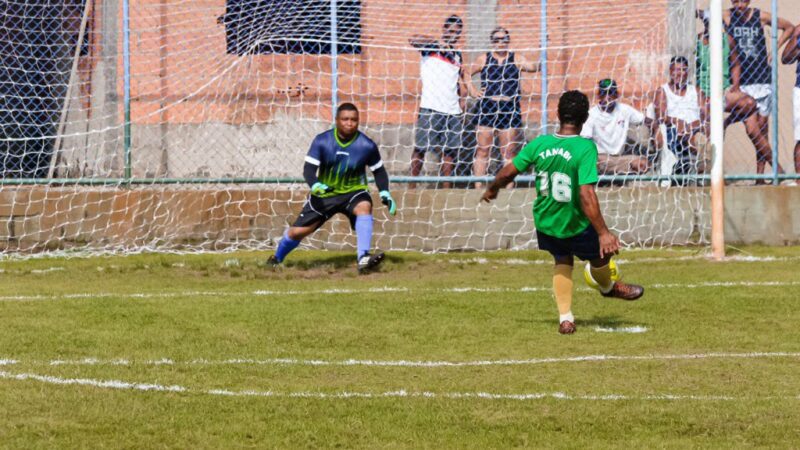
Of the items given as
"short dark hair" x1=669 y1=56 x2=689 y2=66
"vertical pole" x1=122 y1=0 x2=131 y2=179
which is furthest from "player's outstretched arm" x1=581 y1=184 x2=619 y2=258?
"vertical pole" x1=122 y1=0 x2=131 y2=179

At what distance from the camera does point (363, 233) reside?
42.8ft

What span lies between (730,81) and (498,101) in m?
2.71

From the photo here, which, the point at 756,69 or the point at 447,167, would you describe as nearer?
the point at 756,69

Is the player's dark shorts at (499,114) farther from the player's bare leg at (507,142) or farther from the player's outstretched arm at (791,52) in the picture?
the player's outstretched arm at (791,52)

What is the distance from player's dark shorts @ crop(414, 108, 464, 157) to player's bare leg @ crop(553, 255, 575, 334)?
661 centimetres

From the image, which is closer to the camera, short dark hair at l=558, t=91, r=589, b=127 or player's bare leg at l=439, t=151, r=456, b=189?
short dark hair at l=558, t=91, r=589, b=127

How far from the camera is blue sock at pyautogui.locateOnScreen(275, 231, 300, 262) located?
13312mm

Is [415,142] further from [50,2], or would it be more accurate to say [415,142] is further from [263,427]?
[263,427]

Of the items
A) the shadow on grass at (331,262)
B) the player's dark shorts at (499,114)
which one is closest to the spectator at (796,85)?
the player's dark shorts at (499,114)

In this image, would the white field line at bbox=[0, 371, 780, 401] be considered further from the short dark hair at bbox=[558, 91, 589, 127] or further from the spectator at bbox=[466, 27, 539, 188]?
the spectator at bbox=[466, 27, 539, 188]

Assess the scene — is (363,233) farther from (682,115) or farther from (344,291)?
(682,115)

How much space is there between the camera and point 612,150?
52.0ft

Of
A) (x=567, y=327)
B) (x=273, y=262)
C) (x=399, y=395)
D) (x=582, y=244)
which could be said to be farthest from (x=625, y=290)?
(x=273, y=262)

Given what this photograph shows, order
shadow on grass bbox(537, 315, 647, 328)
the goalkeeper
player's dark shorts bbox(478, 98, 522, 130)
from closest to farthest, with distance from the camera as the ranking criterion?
shadow on grass bbox(537, 315, 647, 328) → the goalkeeper → player's dark shorts bbox(478, 98, 522, 130)
